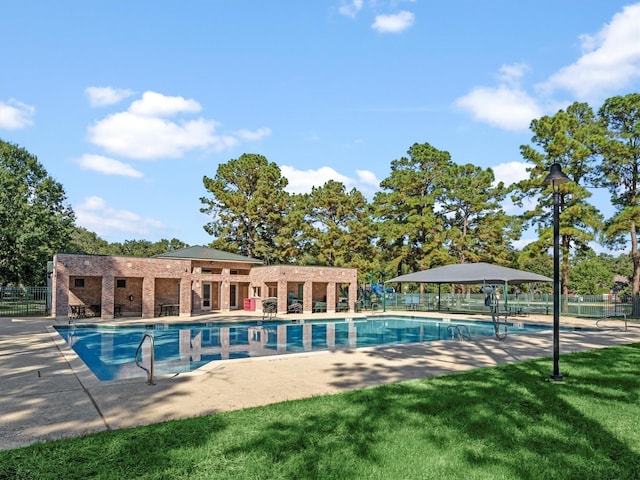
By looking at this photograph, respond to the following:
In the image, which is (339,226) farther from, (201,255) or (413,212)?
(201,255)

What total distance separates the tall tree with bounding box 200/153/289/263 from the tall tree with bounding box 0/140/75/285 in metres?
12.2

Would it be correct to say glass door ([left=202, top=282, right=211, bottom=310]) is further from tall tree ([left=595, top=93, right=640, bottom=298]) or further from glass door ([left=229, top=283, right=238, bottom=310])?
tall tree ([left=595, top=93, right=640, bottom=298])

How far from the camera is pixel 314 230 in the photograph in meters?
37.5

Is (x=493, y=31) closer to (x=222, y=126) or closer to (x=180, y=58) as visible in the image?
(x=180, y=58)

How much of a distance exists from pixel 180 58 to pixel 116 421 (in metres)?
17.3

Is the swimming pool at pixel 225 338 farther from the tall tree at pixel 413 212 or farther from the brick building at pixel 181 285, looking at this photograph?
the tall tree at pixel 413 212

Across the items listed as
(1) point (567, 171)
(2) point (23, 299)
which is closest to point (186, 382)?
(1) point (567, 171)

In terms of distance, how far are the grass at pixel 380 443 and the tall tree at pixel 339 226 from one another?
30156 millimetres

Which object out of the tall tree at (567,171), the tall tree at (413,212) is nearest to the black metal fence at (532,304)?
the tall tree at (567,171)

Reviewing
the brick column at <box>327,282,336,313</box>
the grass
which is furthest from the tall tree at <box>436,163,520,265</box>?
the grass

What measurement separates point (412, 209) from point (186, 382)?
109 feet

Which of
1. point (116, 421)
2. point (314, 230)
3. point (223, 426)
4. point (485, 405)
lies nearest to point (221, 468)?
point (223, 426)

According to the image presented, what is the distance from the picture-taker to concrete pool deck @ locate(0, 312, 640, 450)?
544 centimetres

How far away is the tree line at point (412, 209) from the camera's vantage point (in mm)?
29672
